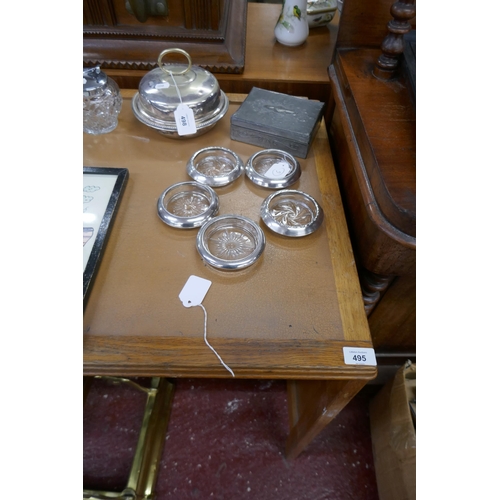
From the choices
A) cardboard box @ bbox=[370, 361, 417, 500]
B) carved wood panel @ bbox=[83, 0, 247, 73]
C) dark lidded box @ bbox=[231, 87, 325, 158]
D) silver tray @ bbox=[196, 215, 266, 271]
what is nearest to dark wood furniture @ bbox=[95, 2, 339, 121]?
carved wood panel @ bbox=[83, 0, 247, 73]

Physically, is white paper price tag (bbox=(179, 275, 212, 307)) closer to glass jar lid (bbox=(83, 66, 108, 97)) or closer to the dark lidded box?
the dark lidded box

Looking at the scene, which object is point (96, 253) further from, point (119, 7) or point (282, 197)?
point (119, 7)

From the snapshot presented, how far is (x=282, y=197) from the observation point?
0.89 m

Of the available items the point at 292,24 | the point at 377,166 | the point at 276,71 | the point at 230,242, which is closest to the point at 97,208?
the point at 230,242

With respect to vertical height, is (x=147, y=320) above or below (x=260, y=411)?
above

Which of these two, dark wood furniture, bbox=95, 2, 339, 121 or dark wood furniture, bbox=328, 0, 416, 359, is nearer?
dark wood furniture, bbox=328, 0, 416, 359

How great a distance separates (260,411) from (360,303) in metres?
0.71

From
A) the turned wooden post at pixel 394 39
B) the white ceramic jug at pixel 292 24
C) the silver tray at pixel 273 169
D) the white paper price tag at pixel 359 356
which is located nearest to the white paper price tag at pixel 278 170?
the silver tray at pixel 273 169

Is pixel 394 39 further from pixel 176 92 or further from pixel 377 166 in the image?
pixel 176 92

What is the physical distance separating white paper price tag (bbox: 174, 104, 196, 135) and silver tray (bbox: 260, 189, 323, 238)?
0.29 m

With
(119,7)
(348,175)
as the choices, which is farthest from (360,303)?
(119,7)

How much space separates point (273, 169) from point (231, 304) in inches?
15.4

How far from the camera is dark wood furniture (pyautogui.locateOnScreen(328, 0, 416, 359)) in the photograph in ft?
2.40

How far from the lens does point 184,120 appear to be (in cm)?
96
